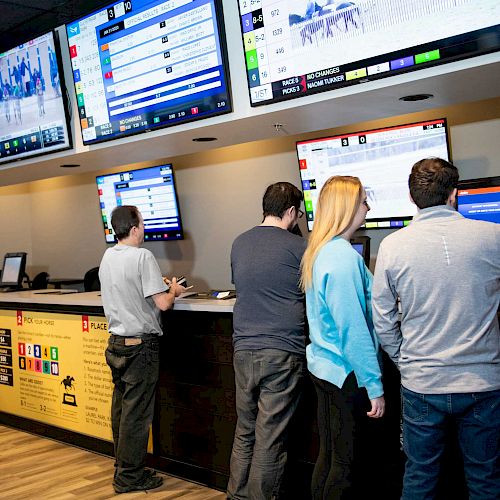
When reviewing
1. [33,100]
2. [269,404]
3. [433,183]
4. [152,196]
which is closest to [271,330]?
[269,404]

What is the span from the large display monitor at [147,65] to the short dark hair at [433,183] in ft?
4.77

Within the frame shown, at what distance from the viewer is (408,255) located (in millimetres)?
2215

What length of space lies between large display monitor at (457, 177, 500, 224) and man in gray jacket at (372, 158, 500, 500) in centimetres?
96

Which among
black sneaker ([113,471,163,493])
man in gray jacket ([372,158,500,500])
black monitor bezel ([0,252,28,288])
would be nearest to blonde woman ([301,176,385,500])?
man in gray jacket ([372,158,500,500])

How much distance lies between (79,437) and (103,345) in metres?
0.68

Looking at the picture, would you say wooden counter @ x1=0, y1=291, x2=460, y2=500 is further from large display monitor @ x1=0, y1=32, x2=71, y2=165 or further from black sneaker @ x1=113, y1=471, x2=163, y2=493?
large display monitor @ x1=0, y1=32, x2=71, y2=165

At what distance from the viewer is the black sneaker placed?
3638mm

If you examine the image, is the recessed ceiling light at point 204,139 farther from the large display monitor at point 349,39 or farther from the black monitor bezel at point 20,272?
the black monitor bezel at point 20,272

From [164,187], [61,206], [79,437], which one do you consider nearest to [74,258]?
[61,206]

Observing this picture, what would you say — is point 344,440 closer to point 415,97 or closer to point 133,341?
point 133,341

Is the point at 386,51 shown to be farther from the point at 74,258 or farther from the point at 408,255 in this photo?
the point at 74,258

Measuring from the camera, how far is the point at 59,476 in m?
3.94

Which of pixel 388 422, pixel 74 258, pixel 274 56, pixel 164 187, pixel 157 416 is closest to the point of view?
pixel 388 422

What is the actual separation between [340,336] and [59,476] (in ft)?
7.45
